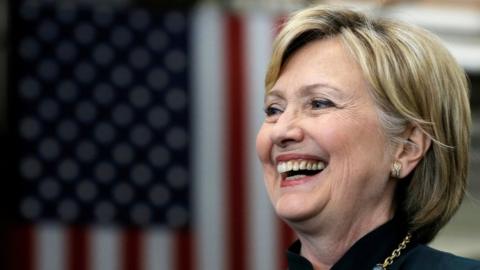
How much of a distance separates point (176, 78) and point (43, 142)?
1.07 m

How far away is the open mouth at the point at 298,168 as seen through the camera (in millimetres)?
1668

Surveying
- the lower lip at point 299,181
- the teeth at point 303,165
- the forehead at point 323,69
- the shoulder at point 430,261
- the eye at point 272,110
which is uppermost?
the forehead at point 323,69

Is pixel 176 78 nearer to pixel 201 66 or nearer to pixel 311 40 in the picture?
pixel 201 66

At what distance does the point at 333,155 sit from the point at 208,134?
5405 millimetres

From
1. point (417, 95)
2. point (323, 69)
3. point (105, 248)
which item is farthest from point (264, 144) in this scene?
point (105, 248)

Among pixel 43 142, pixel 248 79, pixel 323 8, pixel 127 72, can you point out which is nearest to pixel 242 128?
pixel 248 79

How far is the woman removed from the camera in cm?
165

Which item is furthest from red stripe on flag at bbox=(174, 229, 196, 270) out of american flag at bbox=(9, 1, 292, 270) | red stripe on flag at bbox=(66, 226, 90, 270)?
red stripe on flag at bbox=(66, 226, 90, 270)

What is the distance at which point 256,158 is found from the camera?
6945mm

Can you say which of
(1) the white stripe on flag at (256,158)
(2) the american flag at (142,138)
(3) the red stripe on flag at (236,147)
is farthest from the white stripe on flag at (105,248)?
(1) the white stripe on flag at (256,158)

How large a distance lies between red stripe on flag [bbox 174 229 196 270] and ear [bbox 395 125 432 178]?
5.07m

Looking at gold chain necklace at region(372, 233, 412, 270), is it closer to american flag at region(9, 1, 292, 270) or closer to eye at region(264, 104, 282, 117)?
eye at region(264, 104, 282, 117)

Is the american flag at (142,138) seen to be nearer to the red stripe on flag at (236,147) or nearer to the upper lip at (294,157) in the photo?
the red stripe on flag at (236,147)

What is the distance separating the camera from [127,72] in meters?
7.00
